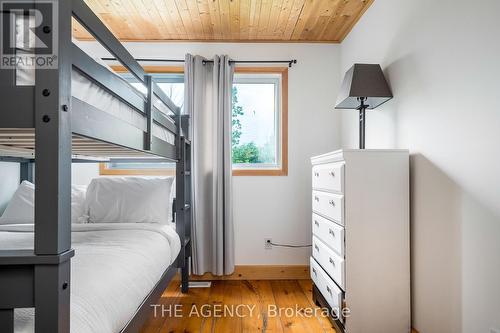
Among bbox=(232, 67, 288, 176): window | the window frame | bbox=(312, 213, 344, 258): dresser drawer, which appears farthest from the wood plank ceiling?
bbox=(312, 213, 344, 258): dresser drawer

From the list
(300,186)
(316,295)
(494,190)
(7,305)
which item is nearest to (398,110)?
(494,190)

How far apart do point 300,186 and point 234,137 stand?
83 cm

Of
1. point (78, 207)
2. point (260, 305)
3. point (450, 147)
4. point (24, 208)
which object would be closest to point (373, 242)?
point (450, 147)

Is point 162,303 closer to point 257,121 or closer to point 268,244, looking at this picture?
point 268,244

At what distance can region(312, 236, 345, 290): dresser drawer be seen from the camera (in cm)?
175

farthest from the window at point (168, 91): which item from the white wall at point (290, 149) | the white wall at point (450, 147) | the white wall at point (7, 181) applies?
the white wall at point (450, 147)

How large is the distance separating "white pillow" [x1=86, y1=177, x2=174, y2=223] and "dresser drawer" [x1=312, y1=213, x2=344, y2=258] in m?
1.15

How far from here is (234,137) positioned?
123 inches

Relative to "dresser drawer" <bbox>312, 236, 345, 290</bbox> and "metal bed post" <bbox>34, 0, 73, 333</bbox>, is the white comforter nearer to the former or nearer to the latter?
"metal bed post" <bbox>34, 0, 73, 333</bbox>

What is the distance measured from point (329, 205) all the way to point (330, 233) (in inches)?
7.0

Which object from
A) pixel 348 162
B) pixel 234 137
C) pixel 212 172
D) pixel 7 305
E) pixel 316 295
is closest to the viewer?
pixel 7 305

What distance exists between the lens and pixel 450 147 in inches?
58.0

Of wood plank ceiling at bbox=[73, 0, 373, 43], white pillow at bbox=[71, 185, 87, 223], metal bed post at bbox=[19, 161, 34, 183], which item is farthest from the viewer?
metal bed post at bbox=[19, 161, 34, 183]

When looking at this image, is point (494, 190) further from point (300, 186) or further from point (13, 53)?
point (300, 186)
